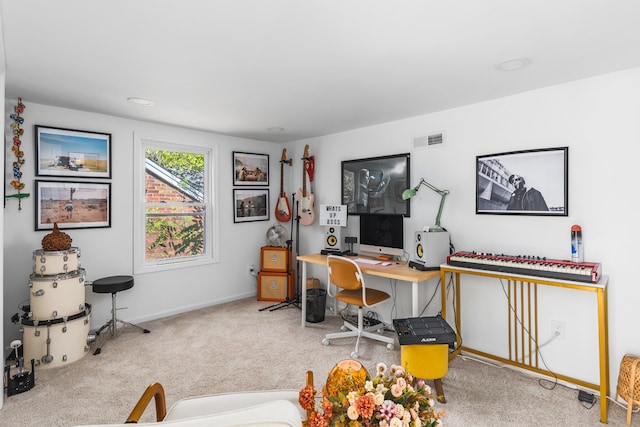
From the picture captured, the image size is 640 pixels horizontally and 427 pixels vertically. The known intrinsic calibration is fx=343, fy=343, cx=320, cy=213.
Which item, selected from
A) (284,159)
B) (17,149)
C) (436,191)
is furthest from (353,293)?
(17,149)

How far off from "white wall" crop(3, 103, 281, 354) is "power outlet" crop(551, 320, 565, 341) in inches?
139

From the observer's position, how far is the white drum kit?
108 inches

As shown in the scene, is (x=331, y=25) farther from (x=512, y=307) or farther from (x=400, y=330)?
(x=512, y=307)

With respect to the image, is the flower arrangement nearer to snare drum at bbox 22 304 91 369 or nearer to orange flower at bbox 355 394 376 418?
orange flower at bbox 355 394 376 418

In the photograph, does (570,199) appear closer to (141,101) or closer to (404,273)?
(404,273)

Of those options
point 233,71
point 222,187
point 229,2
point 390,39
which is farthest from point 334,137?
point 229,2

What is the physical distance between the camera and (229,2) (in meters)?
1.56

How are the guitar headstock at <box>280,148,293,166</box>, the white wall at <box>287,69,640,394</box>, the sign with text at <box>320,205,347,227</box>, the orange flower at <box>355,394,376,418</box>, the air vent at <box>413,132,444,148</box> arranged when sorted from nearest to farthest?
the orange flower at <box>355,394,376,418</box>, the white wall at <box>287,69,640,394</box>, the air vent at <box>413,132,444,148</box>, the sign with text at <box>320,205,347,227</box>, the guitar headstock at <box>280,148,293,166</box>

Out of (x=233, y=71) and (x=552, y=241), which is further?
(x=552, y=241)

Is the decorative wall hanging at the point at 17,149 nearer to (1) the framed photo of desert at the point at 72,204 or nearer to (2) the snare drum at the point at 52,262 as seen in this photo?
(1) the framed photo of desert at the point at 72,204

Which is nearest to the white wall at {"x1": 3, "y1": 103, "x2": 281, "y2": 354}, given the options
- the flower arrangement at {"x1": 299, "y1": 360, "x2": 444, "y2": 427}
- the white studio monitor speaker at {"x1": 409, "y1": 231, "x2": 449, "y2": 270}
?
the white studio monitor speaker at {"x1": 409, "y1": 231, "x2": 449, "y2": 270}

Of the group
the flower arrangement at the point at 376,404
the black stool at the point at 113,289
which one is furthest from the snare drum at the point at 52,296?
the flower arrangement at the point at 376,404

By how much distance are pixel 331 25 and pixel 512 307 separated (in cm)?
258

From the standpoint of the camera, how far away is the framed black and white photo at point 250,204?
15.3 ft
